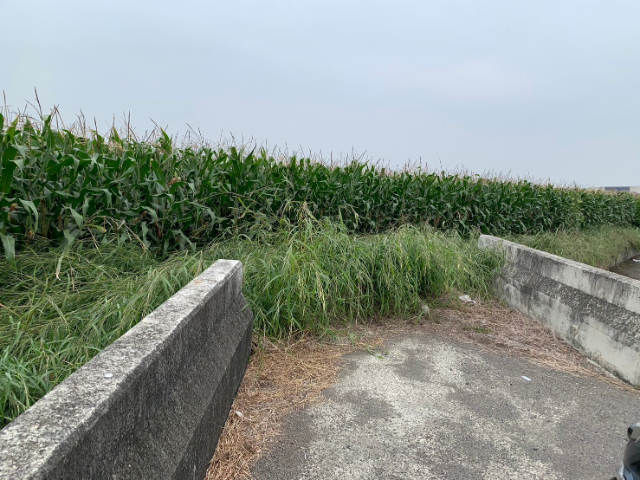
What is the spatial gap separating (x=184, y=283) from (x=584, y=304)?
3.56 metres

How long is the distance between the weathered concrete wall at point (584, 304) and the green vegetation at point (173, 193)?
6.94 feet

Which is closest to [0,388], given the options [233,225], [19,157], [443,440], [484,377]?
[443,440]

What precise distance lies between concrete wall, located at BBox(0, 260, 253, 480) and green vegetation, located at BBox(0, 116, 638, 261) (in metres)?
→ 1.72

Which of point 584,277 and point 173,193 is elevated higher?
point 173,193

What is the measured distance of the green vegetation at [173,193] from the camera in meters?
3.24

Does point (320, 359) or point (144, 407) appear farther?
point (320, 359)

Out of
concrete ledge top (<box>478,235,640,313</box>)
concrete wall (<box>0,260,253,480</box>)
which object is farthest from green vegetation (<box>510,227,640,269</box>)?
concrete wall (<box>0,260,253,480</box>)

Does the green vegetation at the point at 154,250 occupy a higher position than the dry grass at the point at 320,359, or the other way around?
the green vegetation at the point at 154,250

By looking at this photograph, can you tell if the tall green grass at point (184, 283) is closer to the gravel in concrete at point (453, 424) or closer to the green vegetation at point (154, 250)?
the green vegetation at point (154, 250)

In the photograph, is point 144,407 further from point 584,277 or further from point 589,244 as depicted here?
point 589,244

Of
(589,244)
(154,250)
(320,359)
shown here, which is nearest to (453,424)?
(320,359)

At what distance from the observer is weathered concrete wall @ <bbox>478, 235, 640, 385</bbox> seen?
311cm

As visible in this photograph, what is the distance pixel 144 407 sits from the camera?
1.31 m

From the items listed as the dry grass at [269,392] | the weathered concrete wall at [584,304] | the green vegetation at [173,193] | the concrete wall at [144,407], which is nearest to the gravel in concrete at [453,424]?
the dry grass at [269,392]
